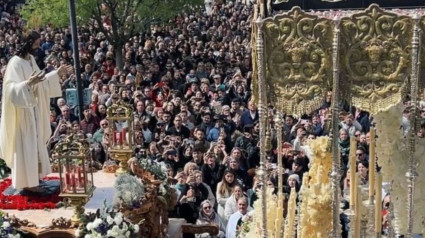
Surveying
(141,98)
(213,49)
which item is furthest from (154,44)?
(141,98)

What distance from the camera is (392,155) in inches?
299

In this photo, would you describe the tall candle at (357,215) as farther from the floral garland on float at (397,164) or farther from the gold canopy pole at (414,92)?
the floral garland on float at (397,164)

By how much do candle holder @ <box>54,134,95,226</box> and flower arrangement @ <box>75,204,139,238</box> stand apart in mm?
206

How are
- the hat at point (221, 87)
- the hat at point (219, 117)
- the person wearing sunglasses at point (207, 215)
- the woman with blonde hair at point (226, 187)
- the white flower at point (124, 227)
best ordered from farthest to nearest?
the hat at point (221, 87), the hat at point (219, 117), the woman with blonde hair at point (226, 187), the person wearing sunglasses at point (207, 215), the white flower at point (124, 227)

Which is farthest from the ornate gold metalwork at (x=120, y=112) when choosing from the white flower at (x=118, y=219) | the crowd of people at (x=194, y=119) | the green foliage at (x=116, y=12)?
the green foliage at (x=116, y=12)

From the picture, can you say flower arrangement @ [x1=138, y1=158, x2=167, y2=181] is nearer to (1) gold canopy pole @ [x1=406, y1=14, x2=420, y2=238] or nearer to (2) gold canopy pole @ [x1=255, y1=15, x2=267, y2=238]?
(2) gold canopy pole @ [x1=255, y1=15, x2=267, y2=238]

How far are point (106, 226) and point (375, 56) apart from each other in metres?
3.25

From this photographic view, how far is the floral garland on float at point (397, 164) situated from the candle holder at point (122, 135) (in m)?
3.49

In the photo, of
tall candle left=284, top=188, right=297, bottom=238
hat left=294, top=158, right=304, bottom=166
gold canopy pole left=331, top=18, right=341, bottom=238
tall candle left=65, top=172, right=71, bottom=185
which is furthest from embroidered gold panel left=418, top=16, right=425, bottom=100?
hat left=294, top=158, right=304, bottom=166

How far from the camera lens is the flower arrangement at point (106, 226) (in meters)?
7.54

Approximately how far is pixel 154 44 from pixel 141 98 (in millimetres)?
9622

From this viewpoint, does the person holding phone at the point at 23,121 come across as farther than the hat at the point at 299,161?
No

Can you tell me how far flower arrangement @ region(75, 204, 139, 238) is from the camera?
7.54 meters

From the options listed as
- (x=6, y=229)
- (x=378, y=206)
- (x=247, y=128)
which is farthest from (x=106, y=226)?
(x=247, y=128)
